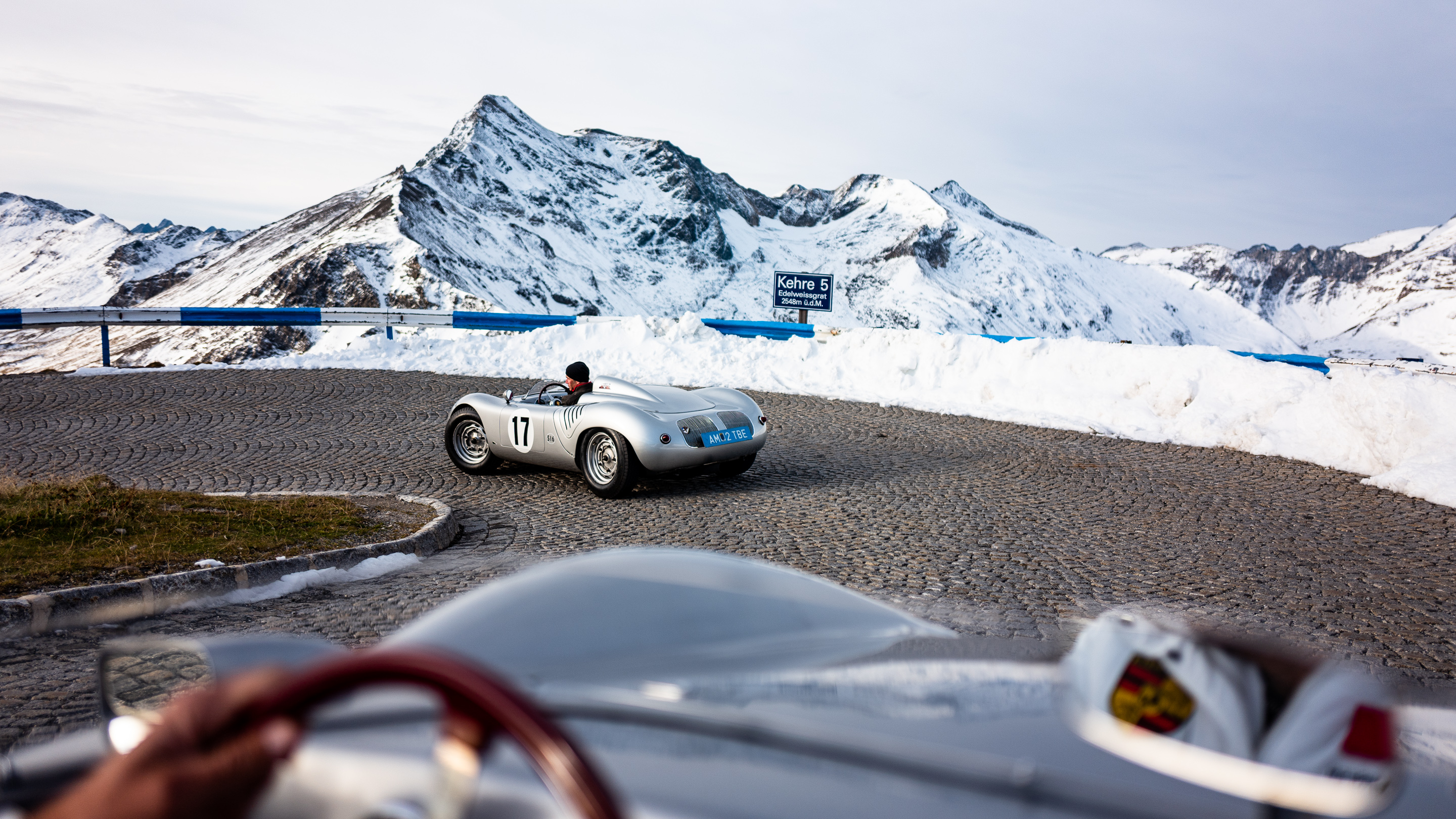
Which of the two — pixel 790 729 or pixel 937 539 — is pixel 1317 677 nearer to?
pixel 790 729

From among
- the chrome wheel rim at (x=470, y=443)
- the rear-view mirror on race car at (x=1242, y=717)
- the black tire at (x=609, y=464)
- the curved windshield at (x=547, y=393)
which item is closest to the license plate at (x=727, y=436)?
the black tire at (x=609, y=464)

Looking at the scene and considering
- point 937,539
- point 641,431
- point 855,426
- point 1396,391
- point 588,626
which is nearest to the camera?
point 588,626

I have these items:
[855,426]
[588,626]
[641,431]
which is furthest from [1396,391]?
[588,626]

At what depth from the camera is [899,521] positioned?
21.3ft

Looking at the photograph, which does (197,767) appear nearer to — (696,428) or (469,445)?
(696,428)

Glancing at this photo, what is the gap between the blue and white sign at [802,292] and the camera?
65.9ft

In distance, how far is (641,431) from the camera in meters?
7.08

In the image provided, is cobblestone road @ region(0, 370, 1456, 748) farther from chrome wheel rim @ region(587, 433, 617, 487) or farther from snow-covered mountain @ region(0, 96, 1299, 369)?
snow-covered mountain @ region(0, 96, 1299, 369)

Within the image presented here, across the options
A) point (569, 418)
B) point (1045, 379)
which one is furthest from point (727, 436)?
point (1045, 379)

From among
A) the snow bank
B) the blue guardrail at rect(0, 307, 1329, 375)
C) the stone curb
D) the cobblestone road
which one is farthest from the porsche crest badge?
the blue guardrail at rect(0, 307, 1329, 375)

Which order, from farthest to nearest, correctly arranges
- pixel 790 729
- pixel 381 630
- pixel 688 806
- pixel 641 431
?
pixel 641 431, pixel 381 630, pixel 790 729, pixel 688 806

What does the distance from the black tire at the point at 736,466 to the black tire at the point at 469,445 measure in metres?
2.14

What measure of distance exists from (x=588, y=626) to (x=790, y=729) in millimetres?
485

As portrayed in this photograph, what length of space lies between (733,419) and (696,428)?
47 centimetres
